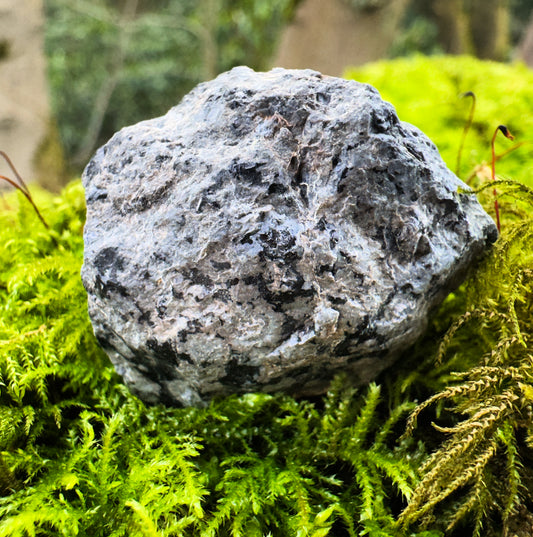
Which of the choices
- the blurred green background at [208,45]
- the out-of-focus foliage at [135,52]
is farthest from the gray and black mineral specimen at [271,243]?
the out-of-focus foliage at [135,52]

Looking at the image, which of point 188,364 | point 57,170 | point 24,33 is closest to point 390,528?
point 188,364

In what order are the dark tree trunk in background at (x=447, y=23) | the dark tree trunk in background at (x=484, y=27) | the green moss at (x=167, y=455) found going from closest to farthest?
the green moss at (x=167, y=455)
the dark tree trunk in background at (x=484, y=27)
the dark tree trunk in background at (x=447, y=23)

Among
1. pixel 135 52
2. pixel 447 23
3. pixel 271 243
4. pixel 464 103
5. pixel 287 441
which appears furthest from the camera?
pixel 135 52

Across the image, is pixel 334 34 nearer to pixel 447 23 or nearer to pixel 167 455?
pixel 447 23

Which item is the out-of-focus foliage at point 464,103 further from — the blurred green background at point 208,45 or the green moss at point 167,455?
the green moss at point 167,455

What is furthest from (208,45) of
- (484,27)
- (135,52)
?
(484,27)
